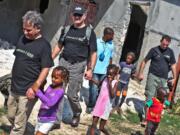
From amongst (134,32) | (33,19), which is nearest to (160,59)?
(33,19)

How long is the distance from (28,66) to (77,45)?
64.6 inches

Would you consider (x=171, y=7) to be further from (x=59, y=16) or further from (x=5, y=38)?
(x=5, y=38)

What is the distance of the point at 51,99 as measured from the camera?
19.6 ft

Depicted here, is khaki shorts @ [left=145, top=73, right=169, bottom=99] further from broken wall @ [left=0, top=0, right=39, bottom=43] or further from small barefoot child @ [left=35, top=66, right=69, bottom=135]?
broken wall @ [left=0, top=0, right=39, bottom=43]

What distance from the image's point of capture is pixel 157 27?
1314 centimetres

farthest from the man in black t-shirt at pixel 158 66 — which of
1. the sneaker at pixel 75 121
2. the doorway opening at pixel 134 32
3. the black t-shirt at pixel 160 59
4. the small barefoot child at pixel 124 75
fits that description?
the doorway opening at pixel 134 32

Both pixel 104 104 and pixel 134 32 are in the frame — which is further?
pixel 134 32

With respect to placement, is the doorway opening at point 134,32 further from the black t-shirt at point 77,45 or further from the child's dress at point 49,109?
Result: the child's dress at point 49,109

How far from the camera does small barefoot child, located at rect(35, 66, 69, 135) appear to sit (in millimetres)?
5984

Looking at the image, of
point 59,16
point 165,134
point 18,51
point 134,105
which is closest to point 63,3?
point 59,16

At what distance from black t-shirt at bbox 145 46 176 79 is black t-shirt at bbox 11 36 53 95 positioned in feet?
12.1

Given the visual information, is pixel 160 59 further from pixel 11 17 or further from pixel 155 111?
pixel 11 17

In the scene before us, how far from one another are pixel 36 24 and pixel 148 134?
10.2ft

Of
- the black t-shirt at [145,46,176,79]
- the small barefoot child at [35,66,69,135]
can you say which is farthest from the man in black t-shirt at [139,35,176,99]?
the small barefoot child at [35,66,69,135]
